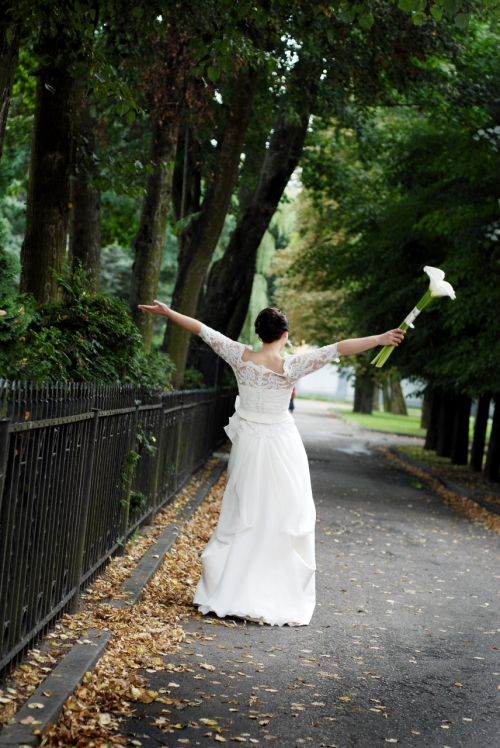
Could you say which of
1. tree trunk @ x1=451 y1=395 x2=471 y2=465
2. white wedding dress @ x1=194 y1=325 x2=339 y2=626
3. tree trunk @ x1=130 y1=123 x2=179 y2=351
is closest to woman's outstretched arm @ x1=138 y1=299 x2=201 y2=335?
white wedding dress @ x1=194 y1=325 x2=339 y2=626

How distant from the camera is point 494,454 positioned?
2067 centimetres

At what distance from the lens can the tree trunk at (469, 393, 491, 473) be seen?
2269 cm

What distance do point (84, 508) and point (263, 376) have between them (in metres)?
1.76

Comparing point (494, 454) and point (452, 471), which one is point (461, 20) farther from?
point (452, 471)

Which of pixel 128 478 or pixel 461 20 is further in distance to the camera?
pixel 128 478

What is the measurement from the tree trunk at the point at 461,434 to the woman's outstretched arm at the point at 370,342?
18.7 meters

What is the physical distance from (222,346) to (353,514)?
292 inches

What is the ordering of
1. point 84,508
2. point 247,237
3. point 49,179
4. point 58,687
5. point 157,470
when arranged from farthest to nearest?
1. point 247,237
2. point 157,470
3. point 49,179
4. point 84,508
5. point 58,687

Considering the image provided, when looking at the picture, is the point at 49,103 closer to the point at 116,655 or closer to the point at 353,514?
the point at 116,655

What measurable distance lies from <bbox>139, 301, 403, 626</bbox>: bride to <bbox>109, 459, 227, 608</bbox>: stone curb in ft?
1.63

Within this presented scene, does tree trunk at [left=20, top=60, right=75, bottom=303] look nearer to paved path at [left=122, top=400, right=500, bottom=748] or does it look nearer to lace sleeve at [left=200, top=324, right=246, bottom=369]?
lace sleeve at [left=200, top=324, right=246, bottom=369]

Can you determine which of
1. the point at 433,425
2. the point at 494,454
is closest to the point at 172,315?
the point at 494,454

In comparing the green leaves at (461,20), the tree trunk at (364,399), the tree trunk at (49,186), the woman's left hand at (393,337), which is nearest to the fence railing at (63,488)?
the tree trunk at (49,186)

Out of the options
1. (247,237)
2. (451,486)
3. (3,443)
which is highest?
(247,237)
